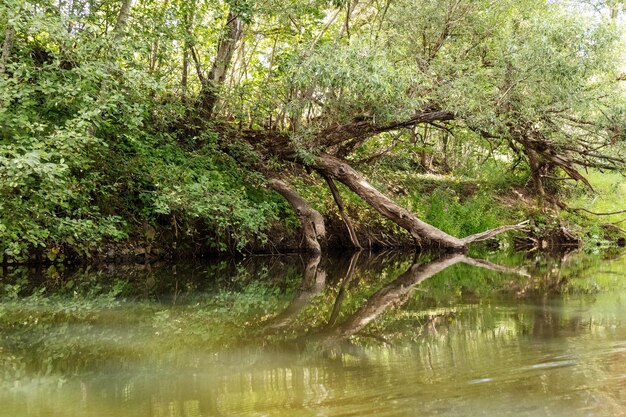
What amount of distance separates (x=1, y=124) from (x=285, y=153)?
24.1ft

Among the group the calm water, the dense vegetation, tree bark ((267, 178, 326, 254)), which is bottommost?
the calm water

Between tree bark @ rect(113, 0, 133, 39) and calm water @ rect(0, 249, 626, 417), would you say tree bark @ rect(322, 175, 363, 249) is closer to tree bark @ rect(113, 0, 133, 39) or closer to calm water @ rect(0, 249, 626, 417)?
calm water @ rect(0, 249, 626, 417)

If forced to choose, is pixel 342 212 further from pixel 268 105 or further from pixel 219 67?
pixel 219 67

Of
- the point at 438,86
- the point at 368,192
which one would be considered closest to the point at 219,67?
the point at 368,192

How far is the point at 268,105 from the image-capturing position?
14047mm

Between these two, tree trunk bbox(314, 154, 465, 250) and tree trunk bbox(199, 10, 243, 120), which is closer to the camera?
tree trunk bbox(199, 10, 243, 120)

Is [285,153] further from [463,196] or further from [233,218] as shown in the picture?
[463,196]

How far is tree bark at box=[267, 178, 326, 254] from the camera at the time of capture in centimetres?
1444

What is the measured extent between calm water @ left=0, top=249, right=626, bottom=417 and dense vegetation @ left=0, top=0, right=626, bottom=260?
87.4 inches

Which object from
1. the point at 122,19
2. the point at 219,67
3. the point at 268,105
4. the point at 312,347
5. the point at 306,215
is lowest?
the point at 312,347

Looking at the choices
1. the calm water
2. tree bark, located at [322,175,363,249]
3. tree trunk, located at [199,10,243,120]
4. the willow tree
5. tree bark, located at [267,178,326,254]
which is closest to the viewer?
the calm water

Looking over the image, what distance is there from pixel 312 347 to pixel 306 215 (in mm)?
9480

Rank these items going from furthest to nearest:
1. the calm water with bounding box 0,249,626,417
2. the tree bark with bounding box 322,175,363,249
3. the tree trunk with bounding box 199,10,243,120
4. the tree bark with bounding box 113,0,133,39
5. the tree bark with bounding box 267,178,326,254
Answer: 1. the tree bark with bounding box 322,175,363,249
2. the tree bark with bounding box 267,178,326,254
3. the tree trunk with bounding box 199,10,243,120
4. the tree bark with bounding box 113,0,133,39
5. the calm water with bounding box 0,249,626,417

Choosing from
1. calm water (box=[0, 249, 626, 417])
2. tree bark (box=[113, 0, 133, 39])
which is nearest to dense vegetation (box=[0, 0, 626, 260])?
tree bark (box=[113, 0, 133, 39])
